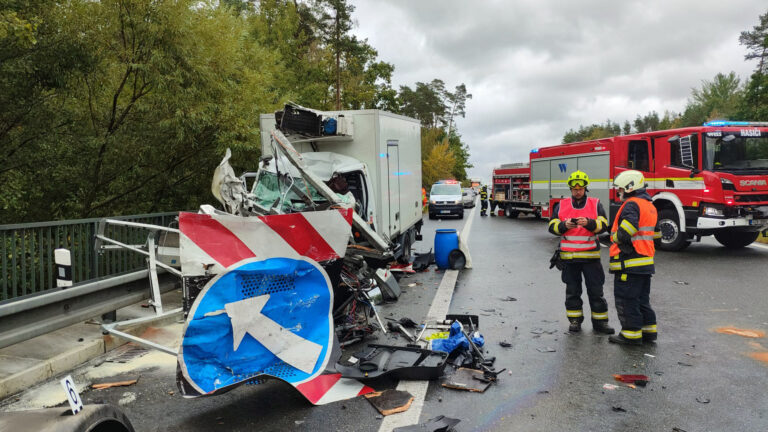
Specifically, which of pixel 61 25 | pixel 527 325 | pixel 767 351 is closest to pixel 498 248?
pixel 527 325

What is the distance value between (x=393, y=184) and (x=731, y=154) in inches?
322

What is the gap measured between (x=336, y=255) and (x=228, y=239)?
3.16 feet

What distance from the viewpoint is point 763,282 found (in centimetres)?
862

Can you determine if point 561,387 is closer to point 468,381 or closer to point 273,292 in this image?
point 468,381

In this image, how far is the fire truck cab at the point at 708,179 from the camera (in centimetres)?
1141

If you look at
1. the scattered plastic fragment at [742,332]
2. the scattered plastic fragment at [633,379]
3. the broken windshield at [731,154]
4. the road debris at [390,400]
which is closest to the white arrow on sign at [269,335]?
the road debris at [390,400]

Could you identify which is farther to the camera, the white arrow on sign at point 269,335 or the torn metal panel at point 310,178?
the torn metal panel at point 310,178

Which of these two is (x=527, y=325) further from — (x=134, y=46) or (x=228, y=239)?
(x=134, y=46)

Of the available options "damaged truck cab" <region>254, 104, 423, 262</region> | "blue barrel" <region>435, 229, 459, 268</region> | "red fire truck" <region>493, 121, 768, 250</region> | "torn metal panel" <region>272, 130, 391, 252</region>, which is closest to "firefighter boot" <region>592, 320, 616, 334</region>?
"torn metal panel" <region>272, 130, 391, 252</region>

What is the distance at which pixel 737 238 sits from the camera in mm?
12641

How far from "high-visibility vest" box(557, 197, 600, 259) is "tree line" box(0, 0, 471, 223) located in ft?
23.3

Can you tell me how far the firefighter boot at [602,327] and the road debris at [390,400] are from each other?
9.50 ft

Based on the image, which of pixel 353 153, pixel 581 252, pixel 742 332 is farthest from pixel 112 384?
pixel 742 332

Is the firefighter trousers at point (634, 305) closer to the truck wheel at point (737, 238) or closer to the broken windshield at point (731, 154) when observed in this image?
the broken windshield at point (731, 154)
